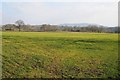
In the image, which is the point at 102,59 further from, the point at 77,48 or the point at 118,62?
the point at 77,48

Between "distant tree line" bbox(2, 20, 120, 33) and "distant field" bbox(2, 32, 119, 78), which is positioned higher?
"distant tree line" bbox(2, 20, 120, 33)

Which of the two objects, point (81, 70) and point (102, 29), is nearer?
point (81, 70)

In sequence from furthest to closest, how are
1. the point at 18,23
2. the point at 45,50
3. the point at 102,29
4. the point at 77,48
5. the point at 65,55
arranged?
the point at 102,29, the point at 18,23, the point at 77,48, the point at 45,50, the point at 65,55

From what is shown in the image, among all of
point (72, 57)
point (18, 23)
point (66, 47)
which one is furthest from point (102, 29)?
point (72, 57)

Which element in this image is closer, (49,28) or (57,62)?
(57,62)

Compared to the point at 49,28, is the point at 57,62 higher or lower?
lower

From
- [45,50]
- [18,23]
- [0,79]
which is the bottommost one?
[0,79]

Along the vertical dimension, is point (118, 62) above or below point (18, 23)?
below

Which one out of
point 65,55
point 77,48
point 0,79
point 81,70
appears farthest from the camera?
point 77,48

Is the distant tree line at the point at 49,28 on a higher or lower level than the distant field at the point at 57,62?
higher

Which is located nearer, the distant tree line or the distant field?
the distant field

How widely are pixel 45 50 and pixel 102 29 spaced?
34018 mm

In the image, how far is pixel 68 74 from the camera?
42.8ft

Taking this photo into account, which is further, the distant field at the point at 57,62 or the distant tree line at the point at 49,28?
the distant tree line at the point at 49,28
